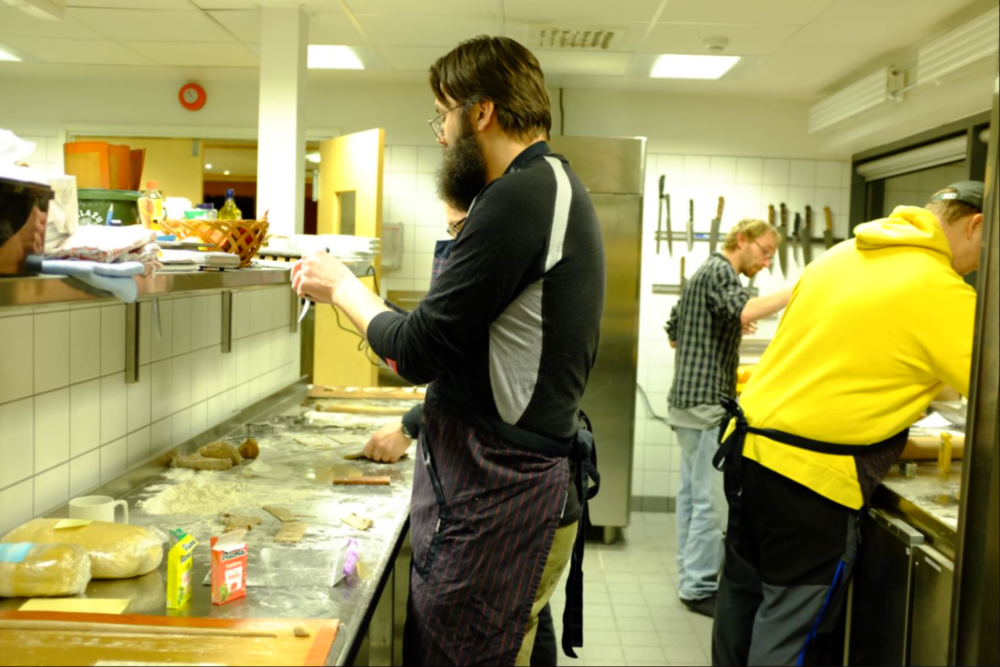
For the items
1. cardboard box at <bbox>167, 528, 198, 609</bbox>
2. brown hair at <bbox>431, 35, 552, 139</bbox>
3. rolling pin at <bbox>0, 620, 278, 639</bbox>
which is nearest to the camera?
rolling pin at <bbox>0, 620, 278, 639</bbox>

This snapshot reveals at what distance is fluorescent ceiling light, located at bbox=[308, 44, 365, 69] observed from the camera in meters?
4.03

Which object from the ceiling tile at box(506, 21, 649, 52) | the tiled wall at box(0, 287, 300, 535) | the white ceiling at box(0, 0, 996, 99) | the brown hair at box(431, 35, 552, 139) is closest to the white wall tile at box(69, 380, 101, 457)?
the tiled wall at box(0, 287, 300, 535)

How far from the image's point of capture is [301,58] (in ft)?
11.5

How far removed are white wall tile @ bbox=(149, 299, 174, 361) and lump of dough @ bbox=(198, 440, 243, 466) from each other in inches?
10.9

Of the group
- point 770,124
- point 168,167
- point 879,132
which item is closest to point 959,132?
point 879,132

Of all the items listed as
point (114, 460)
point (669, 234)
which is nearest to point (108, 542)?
point (114, 460)

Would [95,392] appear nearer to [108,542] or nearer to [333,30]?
[108,542]

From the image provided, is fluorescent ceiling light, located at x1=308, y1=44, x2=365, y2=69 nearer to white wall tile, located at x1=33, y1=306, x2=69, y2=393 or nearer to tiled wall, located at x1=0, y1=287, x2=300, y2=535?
tiled wall, located at x1=0, y1=287, x2=300, y2=535

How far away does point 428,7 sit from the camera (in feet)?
11.0

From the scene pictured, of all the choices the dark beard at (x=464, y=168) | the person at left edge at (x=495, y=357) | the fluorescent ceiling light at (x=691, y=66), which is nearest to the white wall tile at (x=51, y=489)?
the person at left edge at (x=495, y=357)

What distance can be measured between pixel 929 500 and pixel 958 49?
181 cm

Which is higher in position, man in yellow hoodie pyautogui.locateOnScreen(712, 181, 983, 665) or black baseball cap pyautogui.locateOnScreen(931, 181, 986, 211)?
black baseball cap pyautogui.locateOnScreen(931, 181, 986, 211)

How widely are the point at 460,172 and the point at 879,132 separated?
3256mm

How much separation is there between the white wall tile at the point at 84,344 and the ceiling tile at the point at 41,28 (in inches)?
81.9
